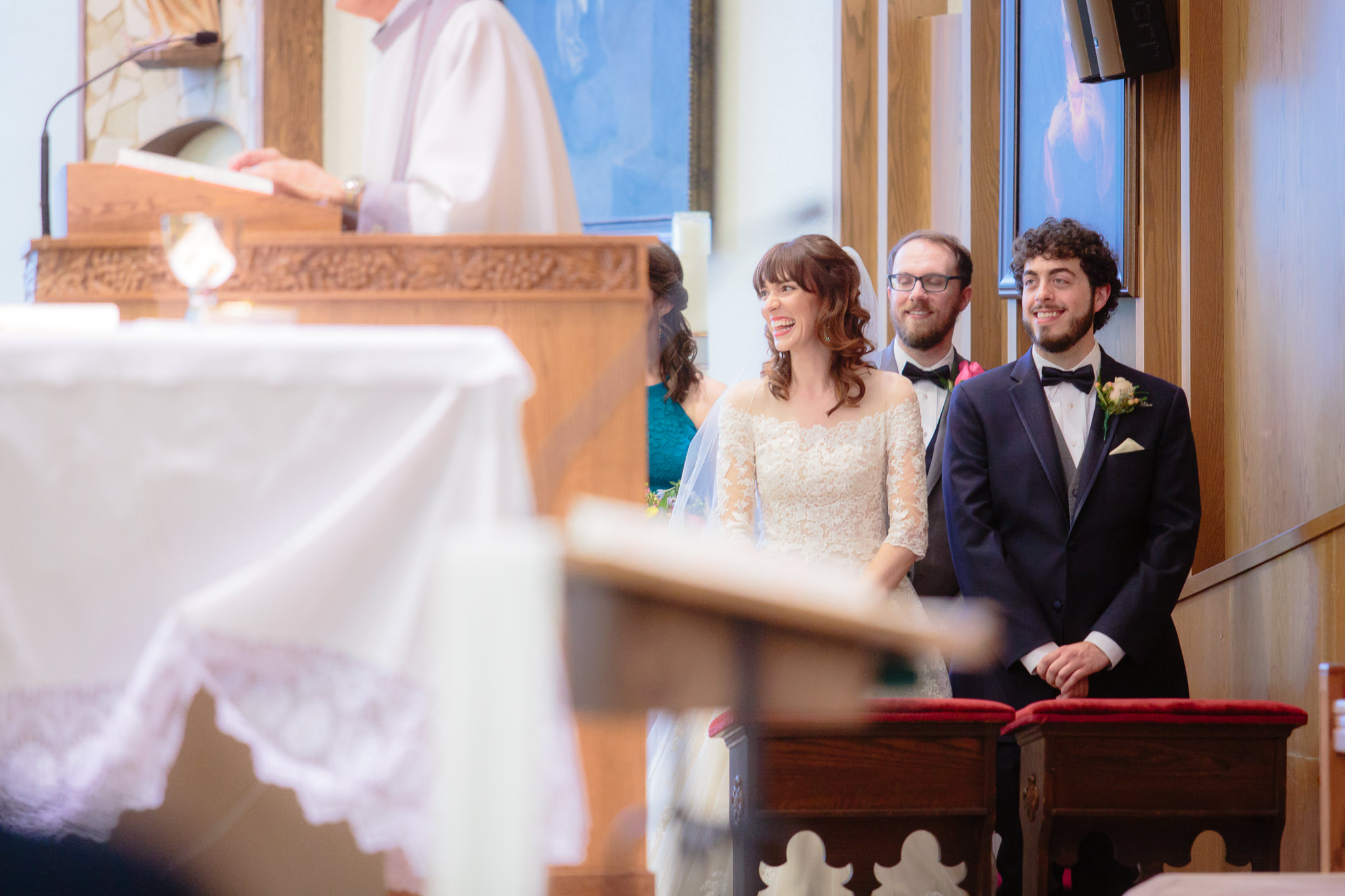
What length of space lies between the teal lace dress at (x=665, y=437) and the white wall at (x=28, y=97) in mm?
4444

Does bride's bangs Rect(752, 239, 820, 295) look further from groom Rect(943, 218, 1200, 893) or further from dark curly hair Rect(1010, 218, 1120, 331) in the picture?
dark curly hair Rect(1010, 218, 1120, 331)

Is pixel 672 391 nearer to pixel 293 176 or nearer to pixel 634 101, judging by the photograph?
pixel 293 176

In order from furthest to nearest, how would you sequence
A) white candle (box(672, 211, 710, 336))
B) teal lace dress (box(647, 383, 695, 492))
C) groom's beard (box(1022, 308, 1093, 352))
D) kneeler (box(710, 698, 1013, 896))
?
white candle (box(672, 211, 710, 336)) < teal lace dress (box(647, 383, 695, 492)) < groom's beard (box(1022, 308, 1093, 352)) < kneeler (box(710, 698, 1013, 896))

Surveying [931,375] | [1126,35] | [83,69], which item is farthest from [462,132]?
[83,69]

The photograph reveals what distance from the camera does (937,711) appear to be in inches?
117

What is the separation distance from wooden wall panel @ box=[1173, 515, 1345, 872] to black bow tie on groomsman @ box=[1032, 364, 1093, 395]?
2.28ft

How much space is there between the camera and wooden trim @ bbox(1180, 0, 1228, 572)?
15.1 ft

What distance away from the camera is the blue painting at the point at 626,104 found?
811cm

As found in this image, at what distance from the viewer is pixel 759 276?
3.64 m

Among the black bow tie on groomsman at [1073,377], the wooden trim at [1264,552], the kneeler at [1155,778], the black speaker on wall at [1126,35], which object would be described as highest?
the black speaker on wall at [1126,35]

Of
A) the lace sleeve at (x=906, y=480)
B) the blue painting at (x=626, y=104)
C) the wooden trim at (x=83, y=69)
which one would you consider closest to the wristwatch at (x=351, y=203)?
the lace sleeve at (x=906, y=480)

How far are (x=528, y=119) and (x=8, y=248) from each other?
19.5 feet

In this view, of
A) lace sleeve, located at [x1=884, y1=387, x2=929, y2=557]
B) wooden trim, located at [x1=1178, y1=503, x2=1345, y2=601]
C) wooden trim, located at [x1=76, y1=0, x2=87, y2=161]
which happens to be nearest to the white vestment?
lace sleeve, located at [x1=884, y1=387, x2=929, y2=557]

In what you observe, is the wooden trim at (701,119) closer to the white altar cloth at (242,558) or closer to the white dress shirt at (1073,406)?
the white dress shirt at (1073,406)
